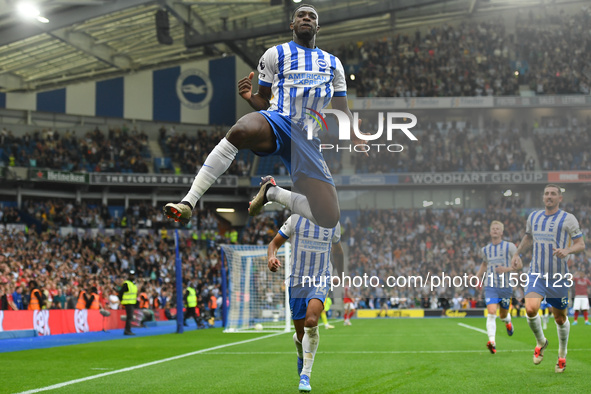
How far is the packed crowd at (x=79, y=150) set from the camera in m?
39.2

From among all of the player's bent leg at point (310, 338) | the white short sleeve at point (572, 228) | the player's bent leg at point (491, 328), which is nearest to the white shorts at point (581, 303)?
the player's bent leg at point (491, 328)

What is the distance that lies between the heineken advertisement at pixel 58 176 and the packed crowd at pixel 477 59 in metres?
18.3

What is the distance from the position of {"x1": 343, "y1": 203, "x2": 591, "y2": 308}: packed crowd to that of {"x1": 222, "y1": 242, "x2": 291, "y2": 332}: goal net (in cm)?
851

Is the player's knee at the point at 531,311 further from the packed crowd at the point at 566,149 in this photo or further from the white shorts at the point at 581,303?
the packed crowd at the point at 566,149

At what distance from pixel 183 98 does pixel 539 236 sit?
4068cm

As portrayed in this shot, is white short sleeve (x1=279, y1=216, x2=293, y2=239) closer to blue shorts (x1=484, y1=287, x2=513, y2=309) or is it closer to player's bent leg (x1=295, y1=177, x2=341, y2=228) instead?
player's bent leg (x1=295, y1=177, x2=341, y2=228)

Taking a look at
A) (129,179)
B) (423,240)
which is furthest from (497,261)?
(129,179)

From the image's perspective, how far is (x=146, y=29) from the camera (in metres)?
37.6

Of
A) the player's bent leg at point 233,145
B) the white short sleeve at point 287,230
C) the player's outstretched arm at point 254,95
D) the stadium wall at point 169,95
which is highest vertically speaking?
the stadium wall at point 169,95

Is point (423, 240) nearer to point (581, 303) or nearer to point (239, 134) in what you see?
point (581, 303)

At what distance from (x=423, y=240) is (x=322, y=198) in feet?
91.9

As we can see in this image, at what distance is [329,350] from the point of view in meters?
13.4

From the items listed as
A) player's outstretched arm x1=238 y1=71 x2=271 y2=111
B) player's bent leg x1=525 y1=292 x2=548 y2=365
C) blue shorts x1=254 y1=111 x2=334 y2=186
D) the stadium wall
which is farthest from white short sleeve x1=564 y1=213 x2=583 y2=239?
the stadium wall

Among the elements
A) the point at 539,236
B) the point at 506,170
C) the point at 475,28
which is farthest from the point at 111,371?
the point at 475,28
